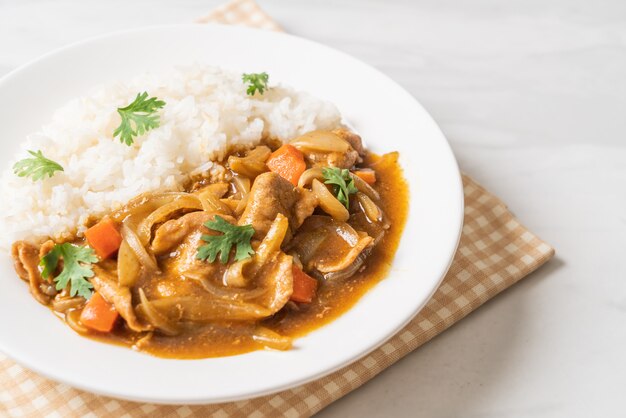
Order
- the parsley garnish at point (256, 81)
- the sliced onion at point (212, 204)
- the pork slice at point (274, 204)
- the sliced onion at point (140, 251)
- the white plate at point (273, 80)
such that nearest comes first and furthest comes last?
the white plate at point (273, 80) → the sliced onion at point (140, 251) → the pork slice at point (274, 204) → the sliced onion at point (212, 204) → the parsley garnish at point (256, 81)

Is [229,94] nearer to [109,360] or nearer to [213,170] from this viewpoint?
[213,170]

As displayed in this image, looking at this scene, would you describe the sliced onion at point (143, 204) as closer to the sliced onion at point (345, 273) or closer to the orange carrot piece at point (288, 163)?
the orange carrot piece at point (288, 163)

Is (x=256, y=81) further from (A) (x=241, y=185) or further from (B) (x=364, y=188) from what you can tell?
(B) (x=364, y=188)

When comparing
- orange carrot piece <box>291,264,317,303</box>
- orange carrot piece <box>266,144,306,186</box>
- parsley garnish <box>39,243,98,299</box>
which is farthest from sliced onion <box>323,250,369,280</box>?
parsley garnish <box>39,243,98,299</box>

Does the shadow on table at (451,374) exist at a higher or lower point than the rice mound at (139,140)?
lower

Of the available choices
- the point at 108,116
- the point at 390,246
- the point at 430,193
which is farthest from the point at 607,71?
the point at 108,116

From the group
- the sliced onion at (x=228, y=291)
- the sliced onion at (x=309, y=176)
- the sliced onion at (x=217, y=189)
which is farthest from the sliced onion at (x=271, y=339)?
the sliced onion at (x=309, y=176)
